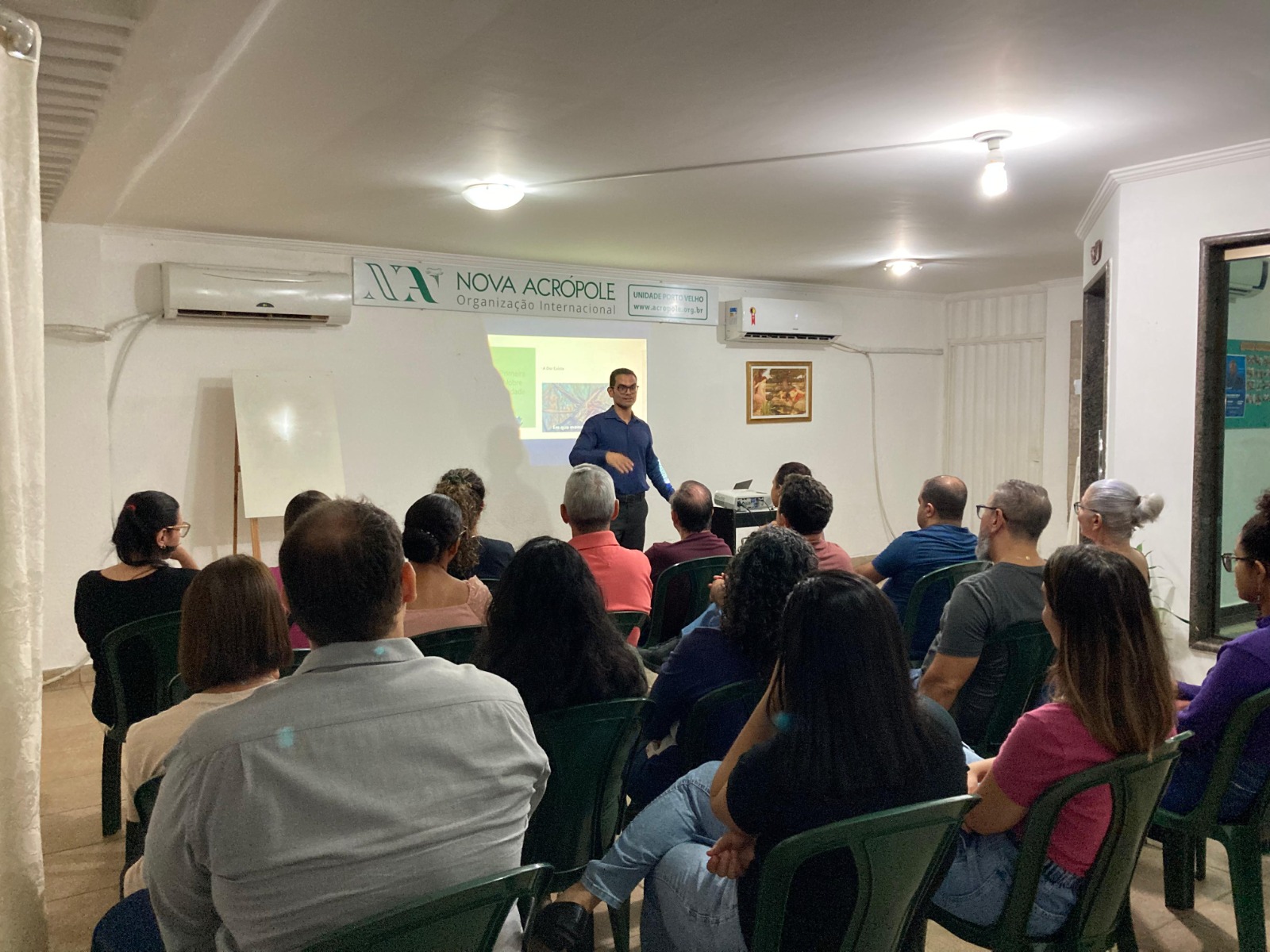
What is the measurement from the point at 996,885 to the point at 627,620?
4.34 ft

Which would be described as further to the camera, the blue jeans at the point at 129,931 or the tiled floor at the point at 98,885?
the tiled floor at the point at 98,885

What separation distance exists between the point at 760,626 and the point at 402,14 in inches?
70.7

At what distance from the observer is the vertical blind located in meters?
8.08

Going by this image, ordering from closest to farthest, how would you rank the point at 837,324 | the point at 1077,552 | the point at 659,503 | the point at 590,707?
the point at 1077,552
the point at 590,707
the point at 659,503
the point at 837,324

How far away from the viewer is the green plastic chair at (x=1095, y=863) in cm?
155

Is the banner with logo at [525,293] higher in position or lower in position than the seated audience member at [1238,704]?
higher

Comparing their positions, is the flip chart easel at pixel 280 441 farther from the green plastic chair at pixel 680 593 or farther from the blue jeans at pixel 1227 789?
the blue jeans at pixel 1227 789

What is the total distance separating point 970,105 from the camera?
3.14 metres

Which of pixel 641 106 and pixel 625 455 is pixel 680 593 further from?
pixel 625 455

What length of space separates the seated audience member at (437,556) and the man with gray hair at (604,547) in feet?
1.52

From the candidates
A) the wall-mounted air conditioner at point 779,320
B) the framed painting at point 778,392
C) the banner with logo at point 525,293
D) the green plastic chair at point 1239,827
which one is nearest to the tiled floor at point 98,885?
the green plastic chair at point 1239,827

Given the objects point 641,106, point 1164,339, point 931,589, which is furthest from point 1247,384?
point 641,106

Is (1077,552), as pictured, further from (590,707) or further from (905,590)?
(905,590)

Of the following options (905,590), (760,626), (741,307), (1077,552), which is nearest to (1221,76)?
(905,590)
